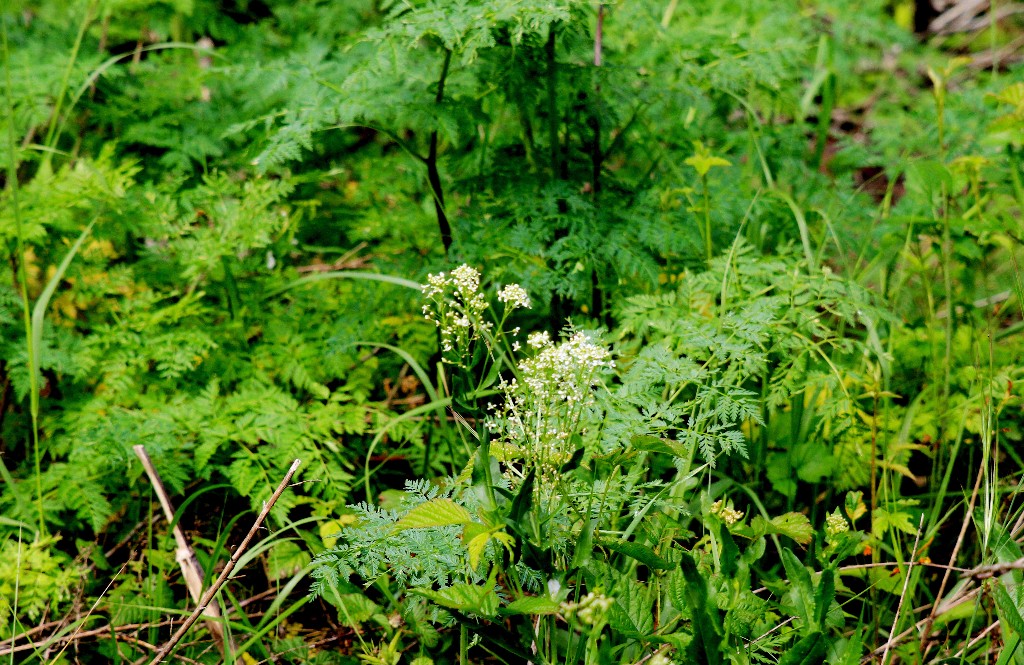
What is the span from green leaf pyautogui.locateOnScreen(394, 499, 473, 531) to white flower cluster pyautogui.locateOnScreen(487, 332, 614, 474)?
18 cm

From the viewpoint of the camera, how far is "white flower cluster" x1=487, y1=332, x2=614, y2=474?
158 cm

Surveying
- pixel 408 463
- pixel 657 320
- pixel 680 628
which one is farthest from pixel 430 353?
pixel 680 628

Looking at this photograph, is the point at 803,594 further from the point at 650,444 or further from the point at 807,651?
the point at 650,444

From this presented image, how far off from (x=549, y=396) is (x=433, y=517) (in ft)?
1.09

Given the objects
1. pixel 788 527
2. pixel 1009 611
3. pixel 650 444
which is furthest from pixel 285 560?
pixel 1009 611

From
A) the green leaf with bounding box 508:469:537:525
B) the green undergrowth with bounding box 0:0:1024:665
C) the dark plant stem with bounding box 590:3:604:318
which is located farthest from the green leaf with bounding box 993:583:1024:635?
the dark plant stem with bounding box 590:3:604:318

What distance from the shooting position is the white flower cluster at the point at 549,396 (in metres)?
1.58

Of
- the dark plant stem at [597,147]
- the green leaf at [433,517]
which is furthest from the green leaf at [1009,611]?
the dark plant stem at [597,147]

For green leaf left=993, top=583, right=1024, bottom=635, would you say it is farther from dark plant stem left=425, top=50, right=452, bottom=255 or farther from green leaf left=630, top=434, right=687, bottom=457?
dark plant stem left=425, top=50, right=452, bottom=255

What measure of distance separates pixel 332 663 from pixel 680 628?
0.91m

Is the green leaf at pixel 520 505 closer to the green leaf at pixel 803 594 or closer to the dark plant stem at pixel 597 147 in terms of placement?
the green leaf at pixel 803 594

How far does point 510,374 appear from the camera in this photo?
247cm

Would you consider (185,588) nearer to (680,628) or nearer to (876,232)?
(680,628)

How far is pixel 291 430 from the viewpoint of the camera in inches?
89.4
